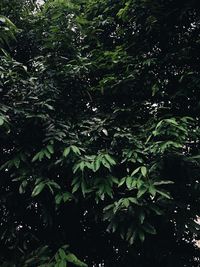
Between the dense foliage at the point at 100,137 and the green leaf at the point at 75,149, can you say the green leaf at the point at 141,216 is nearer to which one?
the dense foliage at the point at 100,137

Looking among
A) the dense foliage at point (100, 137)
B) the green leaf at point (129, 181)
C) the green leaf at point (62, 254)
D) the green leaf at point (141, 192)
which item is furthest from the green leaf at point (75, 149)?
the green leaf at point (62, 254)

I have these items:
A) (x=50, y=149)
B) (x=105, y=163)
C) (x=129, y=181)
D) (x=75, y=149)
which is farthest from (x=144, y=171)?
(x=50, y=149)

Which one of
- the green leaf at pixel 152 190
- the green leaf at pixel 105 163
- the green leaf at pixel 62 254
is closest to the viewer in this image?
the green leaf at pixel 152 190

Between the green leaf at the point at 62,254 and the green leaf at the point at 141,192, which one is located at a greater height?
the green leaf at the point at 141,192

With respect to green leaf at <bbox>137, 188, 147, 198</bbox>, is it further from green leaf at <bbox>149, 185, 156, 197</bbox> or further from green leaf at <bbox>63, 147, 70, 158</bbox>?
green leaf at <bbox>63, 147, 70, 158</bbox>

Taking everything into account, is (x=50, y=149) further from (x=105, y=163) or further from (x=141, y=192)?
(x=141, y=192)

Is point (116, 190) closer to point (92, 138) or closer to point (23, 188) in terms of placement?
point (92, 138)

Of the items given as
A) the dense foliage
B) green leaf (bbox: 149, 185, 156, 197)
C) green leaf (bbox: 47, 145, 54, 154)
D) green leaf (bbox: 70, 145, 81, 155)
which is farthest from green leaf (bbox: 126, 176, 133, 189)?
green leaf (bbox: 47, 145, 54, 154)

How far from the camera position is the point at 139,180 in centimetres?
254

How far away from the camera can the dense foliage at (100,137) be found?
2.63 metres

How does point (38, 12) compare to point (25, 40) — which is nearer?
point (25, 40)

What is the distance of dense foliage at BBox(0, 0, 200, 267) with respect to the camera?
2627 mm

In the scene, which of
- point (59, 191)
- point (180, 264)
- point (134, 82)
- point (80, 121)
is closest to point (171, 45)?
point (134, 82)

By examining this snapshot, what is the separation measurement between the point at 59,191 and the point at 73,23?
1.63 m
